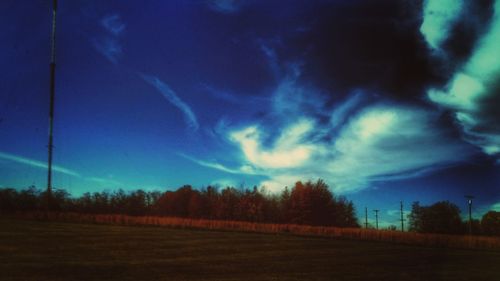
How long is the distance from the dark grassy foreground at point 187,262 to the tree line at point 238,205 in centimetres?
5150

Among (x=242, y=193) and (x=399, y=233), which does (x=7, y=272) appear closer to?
(x=399, y=233)

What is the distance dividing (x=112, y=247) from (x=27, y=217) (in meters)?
24.5

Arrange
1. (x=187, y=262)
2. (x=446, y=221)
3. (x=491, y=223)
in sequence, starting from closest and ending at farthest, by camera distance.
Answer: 1. (x=187, y=262)
2. (x=446, y=221)
3. (x=491, y=223)

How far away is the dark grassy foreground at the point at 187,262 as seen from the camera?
1812 cm

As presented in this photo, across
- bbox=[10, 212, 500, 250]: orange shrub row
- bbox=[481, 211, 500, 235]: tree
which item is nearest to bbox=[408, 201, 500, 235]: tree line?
bbox=[481, 211, 500, 235]: tree

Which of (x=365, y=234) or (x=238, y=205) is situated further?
(x=238, y=205)

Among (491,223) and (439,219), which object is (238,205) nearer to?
(439,219)

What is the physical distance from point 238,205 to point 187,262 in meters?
95.8

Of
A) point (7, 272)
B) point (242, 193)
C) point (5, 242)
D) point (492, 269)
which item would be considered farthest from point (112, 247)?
point (242, 193)

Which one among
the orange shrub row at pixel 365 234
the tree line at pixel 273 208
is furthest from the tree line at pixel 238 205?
the orange shrub row at pixel 365 234

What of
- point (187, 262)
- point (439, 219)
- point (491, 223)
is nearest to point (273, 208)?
point (439, 219)

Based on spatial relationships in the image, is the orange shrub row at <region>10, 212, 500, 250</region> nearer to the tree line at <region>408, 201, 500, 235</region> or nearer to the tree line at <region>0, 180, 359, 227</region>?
the tree line at <region>0, 180, 359, 227</region>

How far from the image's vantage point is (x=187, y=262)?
71.7 feet

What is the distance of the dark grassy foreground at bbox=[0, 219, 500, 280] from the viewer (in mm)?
18123
